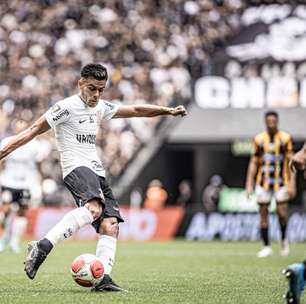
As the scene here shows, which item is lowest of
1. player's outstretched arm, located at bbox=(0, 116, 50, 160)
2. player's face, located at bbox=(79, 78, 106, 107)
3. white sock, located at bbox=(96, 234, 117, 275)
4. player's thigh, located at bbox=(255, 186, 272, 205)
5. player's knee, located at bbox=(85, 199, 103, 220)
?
white sock, located at bbox=(96, 234, 117, 275)

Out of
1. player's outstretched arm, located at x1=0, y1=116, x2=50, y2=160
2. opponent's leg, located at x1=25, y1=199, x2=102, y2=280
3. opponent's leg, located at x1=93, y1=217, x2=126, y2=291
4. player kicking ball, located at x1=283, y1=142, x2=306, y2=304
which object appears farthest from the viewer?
opponent's leg, located at x1=93, y1=217, x2=126, y2=291

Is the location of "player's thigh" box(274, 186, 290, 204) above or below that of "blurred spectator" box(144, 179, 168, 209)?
below

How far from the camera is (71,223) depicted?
27.1 feet

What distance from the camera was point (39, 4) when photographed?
100ft

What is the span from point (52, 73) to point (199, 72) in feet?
15.9

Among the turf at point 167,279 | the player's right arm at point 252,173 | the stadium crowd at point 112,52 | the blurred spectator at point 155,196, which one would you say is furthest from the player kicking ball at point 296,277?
the blurred spectator at point 155,196

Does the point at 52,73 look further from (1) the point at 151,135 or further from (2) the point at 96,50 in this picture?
(1) the point at 151,135

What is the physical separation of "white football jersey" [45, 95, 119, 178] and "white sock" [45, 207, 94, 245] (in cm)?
49

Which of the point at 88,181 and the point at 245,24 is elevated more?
the point at 245,24

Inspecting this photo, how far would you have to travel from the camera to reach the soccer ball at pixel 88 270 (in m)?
8.23

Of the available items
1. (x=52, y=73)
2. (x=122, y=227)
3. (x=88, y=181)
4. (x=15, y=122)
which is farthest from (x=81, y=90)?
(x=52, y=73)

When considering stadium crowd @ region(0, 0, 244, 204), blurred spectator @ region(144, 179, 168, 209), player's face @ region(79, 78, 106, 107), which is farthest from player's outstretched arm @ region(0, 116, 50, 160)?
blurred spectator @ region(144, 179, 168, 209)

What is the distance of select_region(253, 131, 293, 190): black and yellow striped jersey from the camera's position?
15812 mm

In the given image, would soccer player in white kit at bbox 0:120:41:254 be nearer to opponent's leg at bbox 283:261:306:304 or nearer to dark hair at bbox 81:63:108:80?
dark hair at bbox 81:63:108:80
